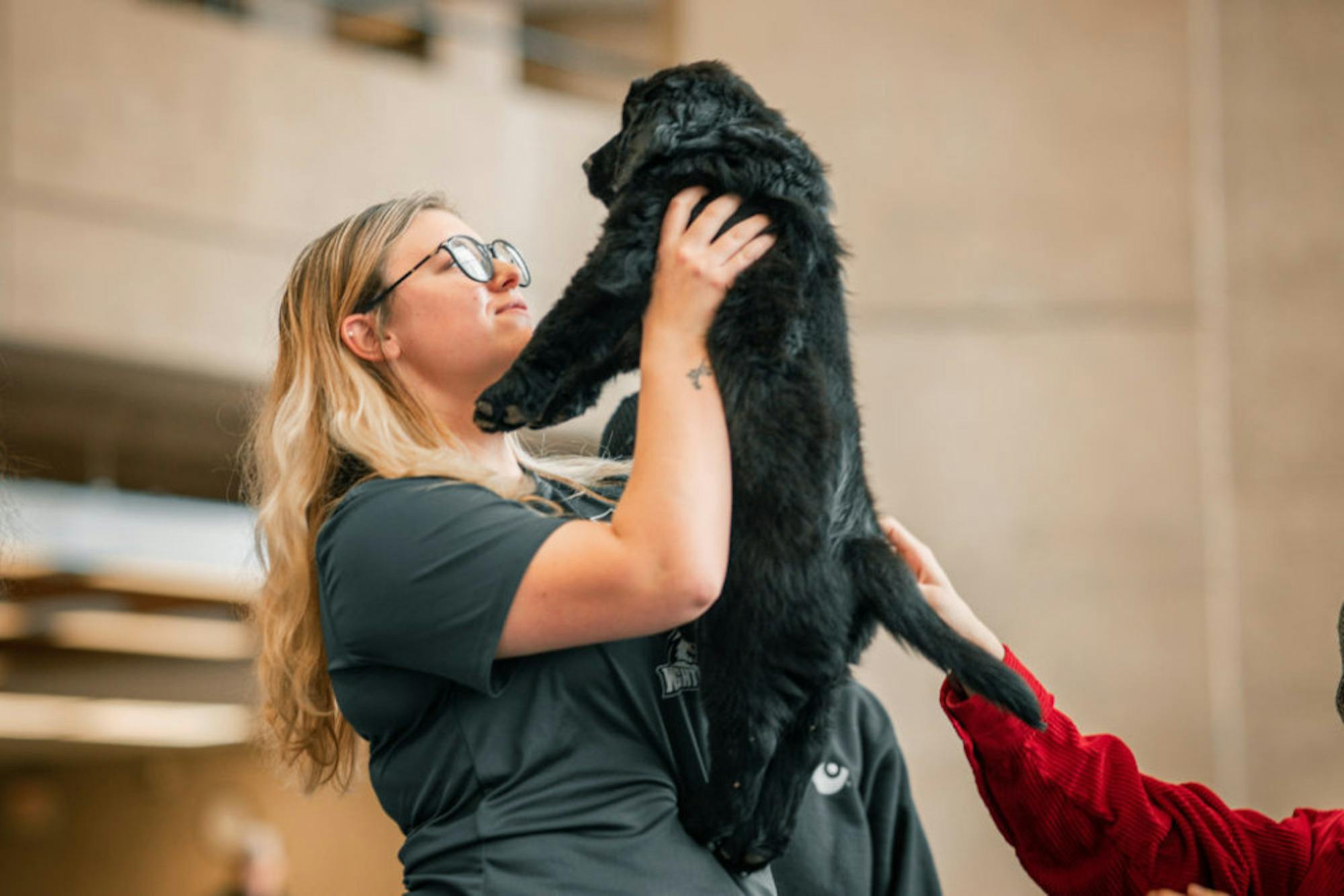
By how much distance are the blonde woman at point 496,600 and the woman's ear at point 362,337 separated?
0.03m

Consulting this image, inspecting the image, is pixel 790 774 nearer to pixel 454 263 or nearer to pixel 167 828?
pixel 454 263

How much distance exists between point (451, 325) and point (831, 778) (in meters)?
0.95

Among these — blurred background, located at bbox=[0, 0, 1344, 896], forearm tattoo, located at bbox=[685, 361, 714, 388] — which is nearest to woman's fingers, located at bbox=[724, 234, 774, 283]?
forearm tattoo, located at bbox=[685, 361, 714, 388]

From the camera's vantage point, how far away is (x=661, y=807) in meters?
1.60

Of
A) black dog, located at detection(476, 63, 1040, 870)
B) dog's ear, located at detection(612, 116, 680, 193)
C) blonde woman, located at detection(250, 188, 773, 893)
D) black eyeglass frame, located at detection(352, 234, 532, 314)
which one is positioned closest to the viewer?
blonde woman, located at detection(250, 188, 773, 893)

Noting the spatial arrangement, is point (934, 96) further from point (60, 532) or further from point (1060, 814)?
point (1060, 814)

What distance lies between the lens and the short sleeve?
1523 mm

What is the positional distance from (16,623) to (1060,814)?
20.0ft

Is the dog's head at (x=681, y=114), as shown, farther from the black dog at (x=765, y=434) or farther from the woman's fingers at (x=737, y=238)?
the woman's fingers at (x=737, y=238)

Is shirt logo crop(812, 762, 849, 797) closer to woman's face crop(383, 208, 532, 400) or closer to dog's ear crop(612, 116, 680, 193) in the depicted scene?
woman's face crop(383, 208, 532, 400)

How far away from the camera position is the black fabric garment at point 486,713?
60.0 inches

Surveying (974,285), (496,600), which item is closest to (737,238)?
(496,600)

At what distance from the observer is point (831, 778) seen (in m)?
2.29

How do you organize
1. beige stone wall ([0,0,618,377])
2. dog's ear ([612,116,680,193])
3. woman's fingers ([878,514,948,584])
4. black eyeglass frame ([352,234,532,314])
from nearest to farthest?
1. dog's ear ([612,116,680,193])
2. black eyeglass frame ([352,234,532,314])
3. woman's fingers ([878,514,948,584])
4. beige stone wall ([0,0,618,377])
